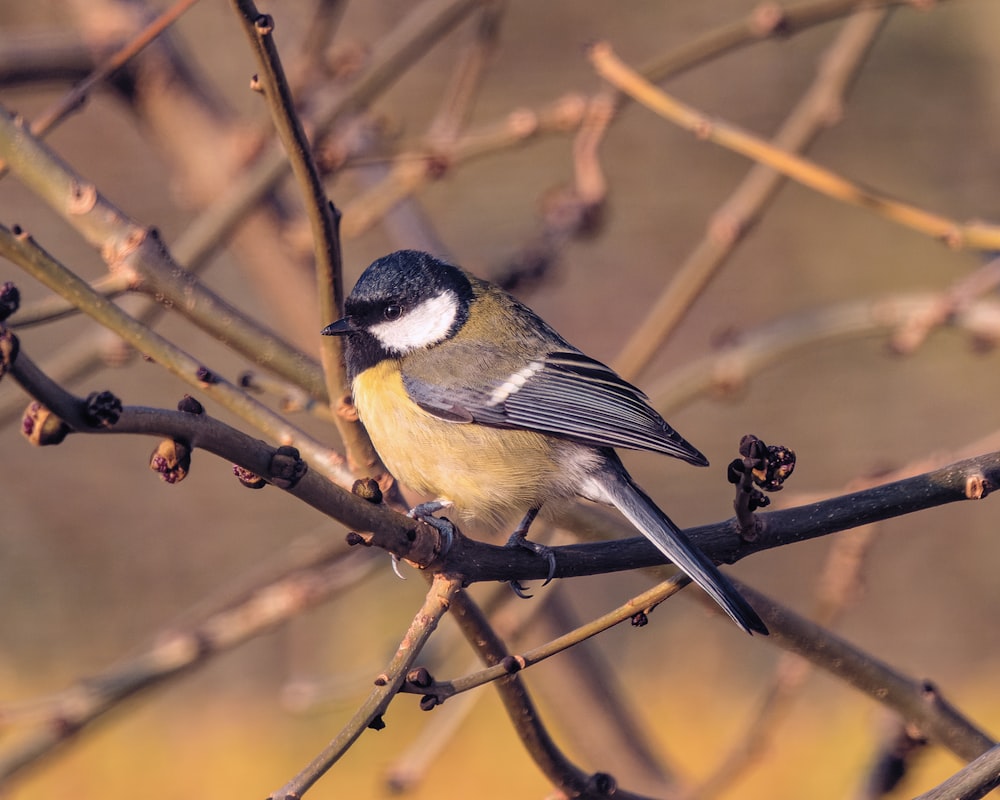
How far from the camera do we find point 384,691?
1.27 m

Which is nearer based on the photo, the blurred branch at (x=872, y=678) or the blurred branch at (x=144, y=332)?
the blurred branch at (x=144, y=332)

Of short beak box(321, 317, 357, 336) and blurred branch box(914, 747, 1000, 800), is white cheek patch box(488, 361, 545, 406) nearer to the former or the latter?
short beak box(321, 317, 357, 336)

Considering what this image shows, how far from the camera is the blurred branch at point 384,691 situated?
1.21m

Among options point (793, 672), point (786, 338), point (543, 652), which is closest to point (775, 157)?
point (786, 338)

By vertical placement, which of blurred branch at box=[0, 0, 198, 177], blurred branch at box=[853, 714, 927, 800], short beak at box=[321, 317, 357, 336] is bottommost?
blurred branch at box=[853, 714, 927, 800]

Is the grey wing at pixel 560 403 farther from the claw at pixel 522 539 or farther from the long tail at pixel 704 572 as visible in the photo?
the long tail at pixel 704 572

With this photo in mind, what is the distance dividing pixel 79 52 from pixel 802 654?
2.08m

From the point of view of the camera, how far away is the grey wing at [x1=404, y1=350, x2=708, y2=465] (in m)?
2.09

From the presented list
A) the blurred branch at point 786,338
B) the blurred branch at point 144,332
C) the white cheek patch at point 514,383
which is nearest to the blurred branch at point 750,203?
the blurred branch at point 786,338

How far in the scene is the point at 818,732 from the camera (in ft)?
13.2

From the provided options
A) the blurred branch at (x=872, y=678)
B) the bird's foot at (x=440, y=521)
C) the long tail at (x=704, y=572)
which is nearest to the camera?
the bird's foot at (x=440, y=521)

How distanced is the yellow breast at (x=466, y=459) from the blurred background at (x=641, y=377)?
7.64ft

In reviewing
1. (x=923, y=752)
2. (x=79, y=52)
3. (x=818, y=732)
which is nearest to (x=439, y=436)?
(x=923, y=752)

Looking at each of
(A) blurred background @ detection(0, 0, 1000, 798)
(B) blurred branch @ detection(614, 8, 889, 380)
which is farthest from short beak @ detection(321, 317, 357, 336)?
(A) blurred background @ detection(0, 0, 1000, 798)
